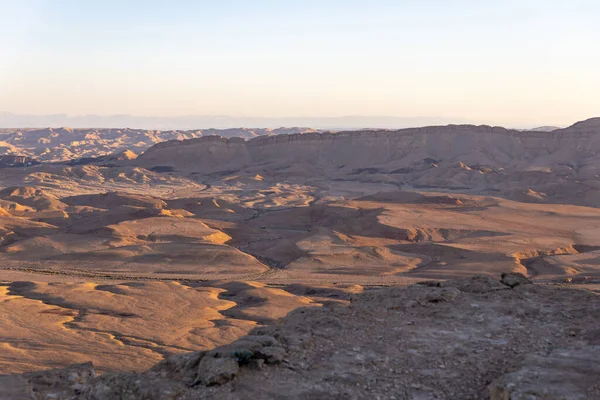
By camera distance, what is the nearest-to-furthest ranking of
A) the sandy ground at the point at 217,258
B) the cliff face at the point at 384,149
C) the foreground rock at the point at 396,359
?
1. the foreground rock at the point at 396,359
2. the sandy ground at the point at 217,258
3. the cliff face at the point at 384,149

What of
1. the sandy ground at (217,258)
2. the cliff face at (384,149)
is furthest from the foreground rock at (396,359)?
the cliff face at (384,149)

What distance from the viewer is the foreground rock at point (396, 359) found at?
863 cm

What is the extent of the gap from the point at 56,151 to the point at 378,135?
90137 mm

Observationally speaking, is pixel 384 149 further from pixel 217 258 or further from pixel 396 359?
pixel 396 359

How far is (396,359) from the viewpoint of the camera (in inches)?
390

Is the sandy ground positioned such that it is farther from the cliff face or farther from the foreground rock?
the cliff face

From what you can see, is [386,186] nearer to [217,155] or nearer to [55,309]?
[217,155]

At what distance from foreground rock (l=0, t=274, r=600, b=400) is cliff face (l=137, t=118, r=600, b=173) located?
9065 cm

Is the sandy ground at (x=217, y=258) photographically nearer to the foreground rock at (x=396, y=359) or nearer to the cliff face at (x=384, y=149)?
the foreground rock at (x=396, y=359)

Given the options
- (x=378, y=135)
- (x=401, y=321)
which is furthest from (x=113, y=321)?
(x=378, y=135)

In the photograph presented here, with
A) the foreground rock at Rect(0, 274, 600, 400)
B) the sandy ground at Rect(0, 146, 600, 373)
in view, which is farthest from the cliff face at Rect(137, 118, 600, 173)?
the foreground rock at Rect(0, 274, 600, 400)

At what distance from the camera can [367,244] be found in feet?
145

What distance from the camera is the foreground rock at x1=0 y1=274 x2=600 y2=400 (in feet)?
28.3

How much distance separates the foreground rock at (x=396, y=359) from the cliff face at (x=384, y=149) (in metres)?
90.6
